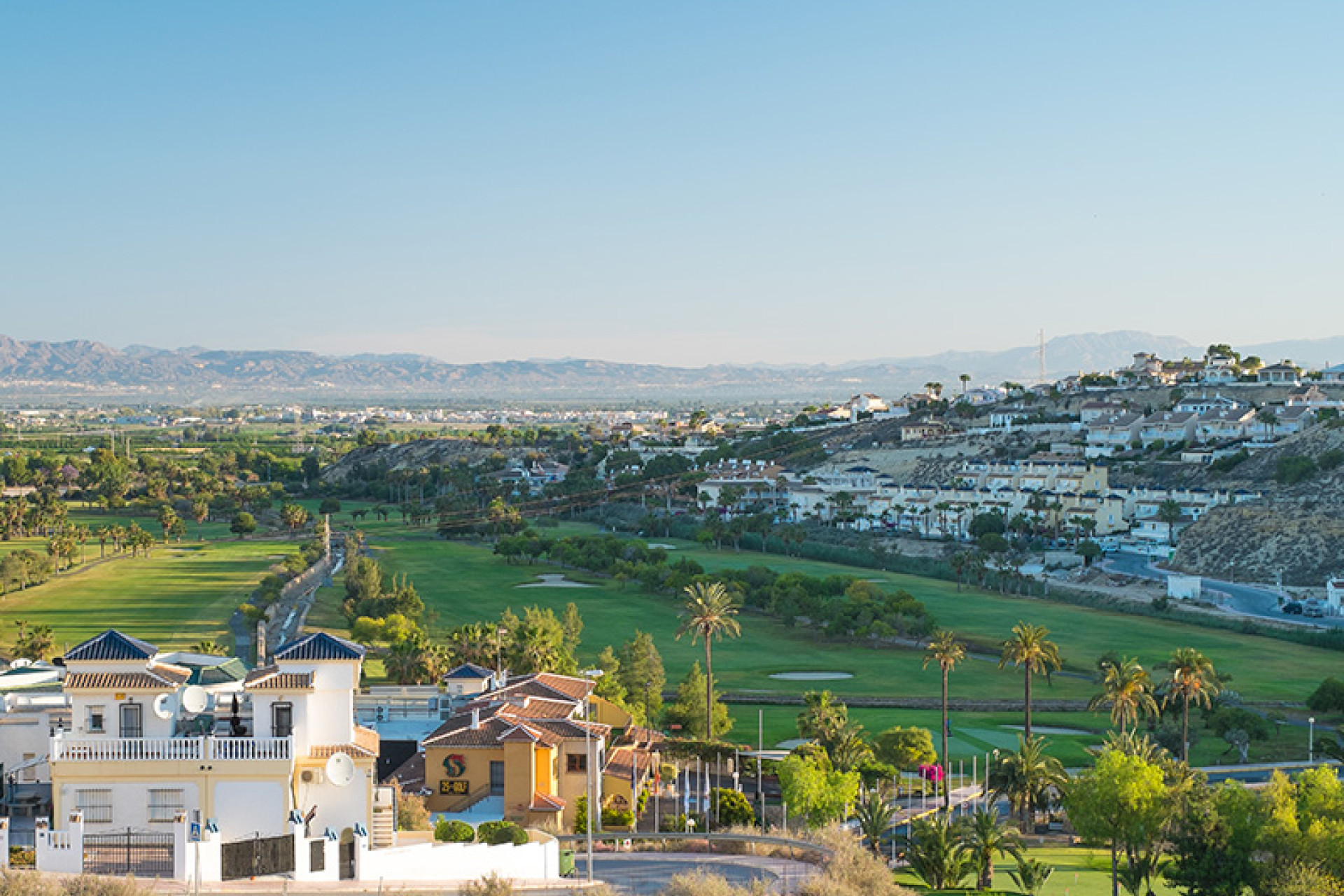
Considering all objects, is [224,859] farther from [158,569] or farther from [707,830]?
[158,569]

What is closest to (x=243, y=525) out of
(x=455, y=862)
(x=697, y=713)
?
(x=697, y=713)

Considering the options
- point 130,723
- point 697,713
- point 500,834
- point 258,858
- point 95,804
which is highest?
point 130,723

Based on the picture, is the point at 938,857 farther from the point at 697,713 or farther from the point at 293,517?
the point at 293,517

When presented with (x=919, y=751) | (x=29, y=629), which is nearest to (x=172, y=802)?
(x=919, y=751)

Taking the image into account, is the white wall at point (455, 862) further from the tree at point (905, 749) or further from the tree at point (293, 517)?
the tree at point (293, 517)

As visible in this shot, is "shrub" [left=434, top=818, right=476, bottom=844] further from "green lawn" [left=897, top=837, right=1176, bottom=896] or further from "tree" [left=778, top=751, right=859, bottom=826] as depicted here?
"tree" [left=778, top=751, right=859, bottom=826]

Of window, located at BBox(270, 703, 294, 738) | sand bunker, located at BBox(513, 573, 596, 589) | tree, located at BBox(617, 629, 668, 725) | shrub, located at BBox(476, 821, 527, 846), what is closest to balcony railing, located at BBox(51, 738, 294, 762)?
window, located at BBox(270, 703, 294, 738)
